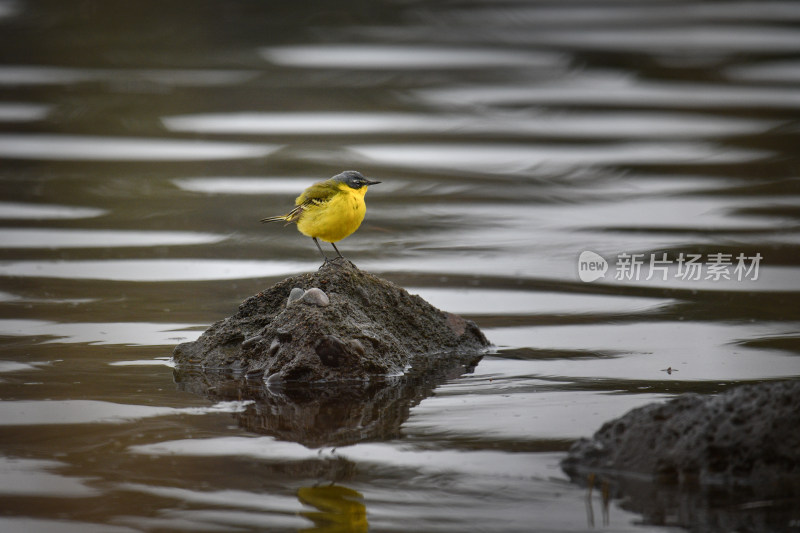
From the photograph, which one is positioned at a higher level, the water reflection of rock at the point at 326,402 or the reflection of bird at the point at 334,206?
the reflection of bird at the point at 334,206

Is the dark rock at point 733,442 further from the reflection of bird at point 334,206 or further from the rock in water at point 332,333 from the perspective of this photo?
the reflection of bird at point 334,206

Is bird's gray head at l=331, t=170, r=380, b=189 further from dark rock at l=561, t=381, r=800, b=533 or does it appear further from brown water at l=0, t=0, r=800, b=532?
dark rock at l=561, t=381, r=800, b=533

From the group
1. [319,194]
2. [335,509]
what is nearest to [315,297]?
[319,194]

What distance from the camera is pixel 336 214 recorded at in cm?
549

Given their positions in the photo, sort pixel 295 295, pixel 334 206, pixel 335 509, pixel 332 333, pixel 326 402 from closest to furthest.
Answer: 1. pixel 335 509
2. pixel 326 402
3. pixel 332 333
4. pixel 295 295
5. pixel 334 206

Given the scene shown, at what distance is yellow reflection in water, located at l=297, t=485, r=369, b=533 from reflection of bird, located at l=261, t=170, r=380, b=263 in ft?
5.85

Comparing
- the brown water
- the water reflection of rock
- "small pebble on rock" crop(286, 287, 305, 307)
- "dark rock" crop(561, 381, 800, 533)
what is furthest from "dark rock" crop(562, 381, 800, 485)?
"small pebble on rock" crop(286, 287, 305, 307)

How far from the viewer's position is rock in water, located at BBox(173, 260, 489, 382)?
5.15 metres

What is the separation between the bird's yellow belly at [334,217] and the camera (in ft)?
18.0

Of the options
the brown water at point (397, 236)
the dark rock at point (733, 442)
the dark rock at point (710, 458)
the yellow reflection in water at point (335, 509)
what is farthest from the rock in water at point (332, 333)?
the dark rock at point (733, 442)

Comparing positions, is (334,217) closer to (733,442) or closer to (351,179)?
(351,179)

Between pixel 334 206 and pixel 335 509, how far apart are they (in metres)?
2.04

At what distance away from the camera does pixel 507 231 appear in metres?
8.40

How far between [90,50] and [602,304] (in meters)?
10.2
